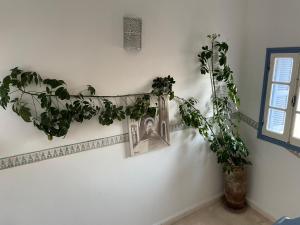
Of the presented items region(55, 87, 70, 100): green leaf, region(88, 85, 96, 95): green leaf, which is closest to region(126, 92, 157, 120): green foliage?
region(88, 85, 96, 95): green leaf

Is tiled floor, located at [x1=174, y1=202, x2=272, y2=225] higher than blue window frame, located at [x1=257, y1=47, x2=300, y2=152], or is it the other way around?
blue window frame, located at [x1=257, y1=47, x2=300, y2=152]

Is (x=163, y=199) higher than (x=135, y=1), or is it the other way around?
(x=135, y=1)

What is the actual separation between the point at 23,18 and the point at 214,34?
60.1 inches

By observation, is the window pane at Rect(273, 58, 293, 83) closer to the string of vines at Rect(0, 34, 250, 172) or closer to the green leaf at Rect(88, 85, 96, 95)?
the string of vines at Rect(0, 34, 250, 172)

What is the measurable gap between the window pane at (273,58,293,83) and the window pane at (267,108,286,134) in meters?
0.28

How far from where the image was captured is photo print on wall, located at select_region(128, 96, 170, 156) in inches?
70.3

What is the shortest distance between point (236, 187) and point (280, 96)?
954 mm

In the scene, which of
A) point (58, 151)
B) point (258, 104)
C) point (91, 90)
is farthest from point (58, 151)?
point (258, 104)

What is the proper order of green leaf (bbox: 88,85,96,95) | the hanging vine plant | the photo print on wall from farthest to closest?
the photo print on wall
green leaf (bbox: 88,85,96,95)
the hanging vine plant

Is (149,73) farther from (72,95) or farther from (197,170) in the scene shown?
(197,170)

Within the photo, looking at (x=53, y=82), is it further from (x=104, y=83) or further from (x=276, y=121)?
(x=276, y=121)

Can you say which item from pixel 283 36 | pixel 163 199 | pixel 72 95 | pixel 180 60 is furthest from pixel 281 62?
Result: pixel 72 95

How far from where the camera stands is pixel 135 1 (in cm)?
163

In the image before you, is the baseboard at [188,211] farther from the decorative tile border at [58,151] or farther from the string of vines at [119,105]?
the decorative tile border at [58,151]
